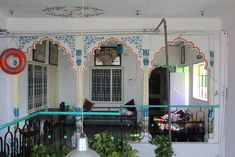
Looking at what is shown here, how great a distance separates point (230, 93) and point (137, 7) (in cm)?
239

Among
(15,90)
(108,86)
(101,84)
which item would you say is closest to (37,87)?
(15,90)

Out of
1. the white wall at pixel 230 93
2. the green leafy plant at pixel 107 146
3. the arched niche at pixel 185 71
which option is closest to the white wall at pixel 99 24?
the white wall at pixel 230 93

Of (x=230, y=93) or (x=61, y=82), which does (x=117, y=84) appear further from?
(x=230, y=93)

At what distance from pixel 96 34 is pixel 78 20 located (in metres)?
0.48

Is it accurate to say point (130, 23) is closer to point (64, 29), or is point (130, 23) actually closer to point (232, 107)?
point (64, 29)

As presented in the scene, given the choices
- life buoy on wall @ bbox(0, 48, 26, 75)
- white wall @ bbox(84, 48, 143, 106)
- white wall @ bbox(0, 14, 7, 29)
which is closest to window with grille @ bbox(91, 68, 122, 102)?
white wall @ bbox(84, 48, 143, 106)

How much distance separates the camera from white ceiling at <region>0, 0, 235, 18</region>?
4.76 m

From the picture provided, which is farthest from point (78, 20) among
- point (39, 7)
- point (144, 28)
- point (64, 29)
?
point (144, 28)

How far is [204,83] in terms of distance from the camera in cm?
731

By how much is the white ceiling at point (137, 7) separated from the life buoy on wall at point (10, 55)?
0.73 metres

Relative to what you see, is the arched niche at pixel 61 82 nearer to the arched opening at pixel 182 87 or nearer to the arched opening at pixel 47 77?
the arched opening at pixel 47 77

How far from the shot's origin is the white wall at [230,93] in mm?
5289

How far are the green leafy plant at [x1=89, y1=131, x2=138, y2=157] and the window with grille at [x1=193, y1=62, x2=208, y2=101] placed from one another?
13.7ft

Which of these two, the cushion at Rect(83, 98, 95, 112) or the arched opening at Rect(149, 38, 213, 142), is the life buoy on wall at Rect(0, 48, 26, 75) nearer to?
the arched opening at Rect(149, 38, 213, 142)
